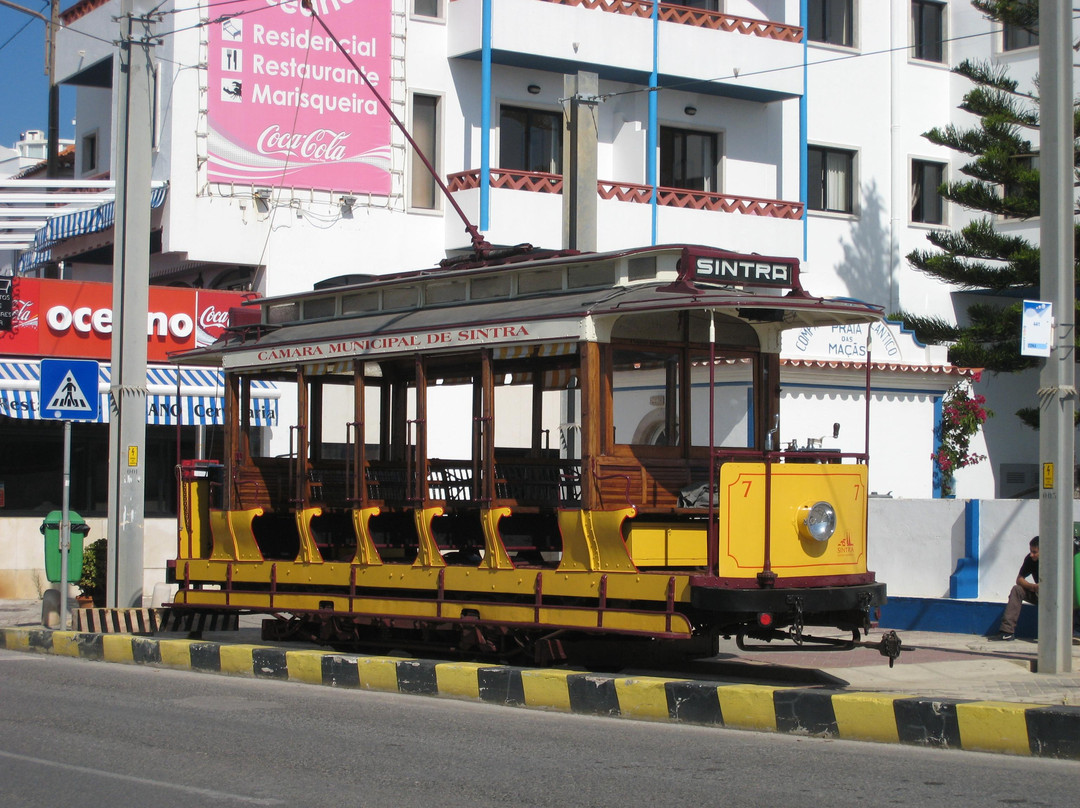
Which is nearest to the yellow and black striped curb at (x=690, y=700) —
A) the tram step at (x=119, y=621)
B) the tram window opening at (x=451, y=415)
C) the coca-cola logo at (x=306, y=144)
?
the tram step at (x=119, y=621)

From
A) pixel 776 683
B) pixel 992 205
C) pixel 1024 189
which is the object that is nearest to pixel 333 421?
pixel 776 683

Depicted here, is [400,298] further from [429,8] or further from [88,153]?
[88,153]

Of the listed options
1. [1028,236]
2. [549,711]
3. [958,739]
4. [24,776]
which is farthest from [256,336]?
[1028,236]

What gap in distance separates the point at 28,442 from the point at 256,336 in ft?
26.3

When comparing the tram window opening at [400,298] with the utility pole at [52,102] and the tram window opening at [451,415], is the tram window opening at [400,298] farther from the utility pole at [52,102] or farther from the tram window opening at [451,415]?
the utility pole at [52,102]

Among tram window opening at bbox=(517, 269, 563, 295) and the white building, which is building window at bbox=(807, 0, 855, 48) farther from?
tram window opening at bbox=(517, 269, 563, 295)

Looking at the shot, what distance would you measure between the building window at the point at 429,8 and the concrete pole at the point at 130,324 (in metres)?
8.46

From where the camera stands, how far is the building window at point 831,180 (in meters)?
28.7

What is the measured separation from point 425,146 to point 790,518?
14.7m

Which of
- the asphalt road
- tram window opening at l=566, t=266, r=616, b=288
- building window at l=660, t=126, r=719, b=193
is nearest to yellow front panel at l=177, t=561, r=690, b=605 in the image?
the asphalt road

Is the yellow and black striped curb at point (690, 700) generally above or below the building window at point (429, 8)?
below

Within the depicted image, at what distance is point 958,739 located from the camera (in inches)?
348

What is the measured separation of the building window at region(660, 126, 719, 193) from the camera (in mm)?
26484

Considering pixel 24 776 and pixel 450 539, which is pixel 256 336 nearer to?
pixel 450 539
